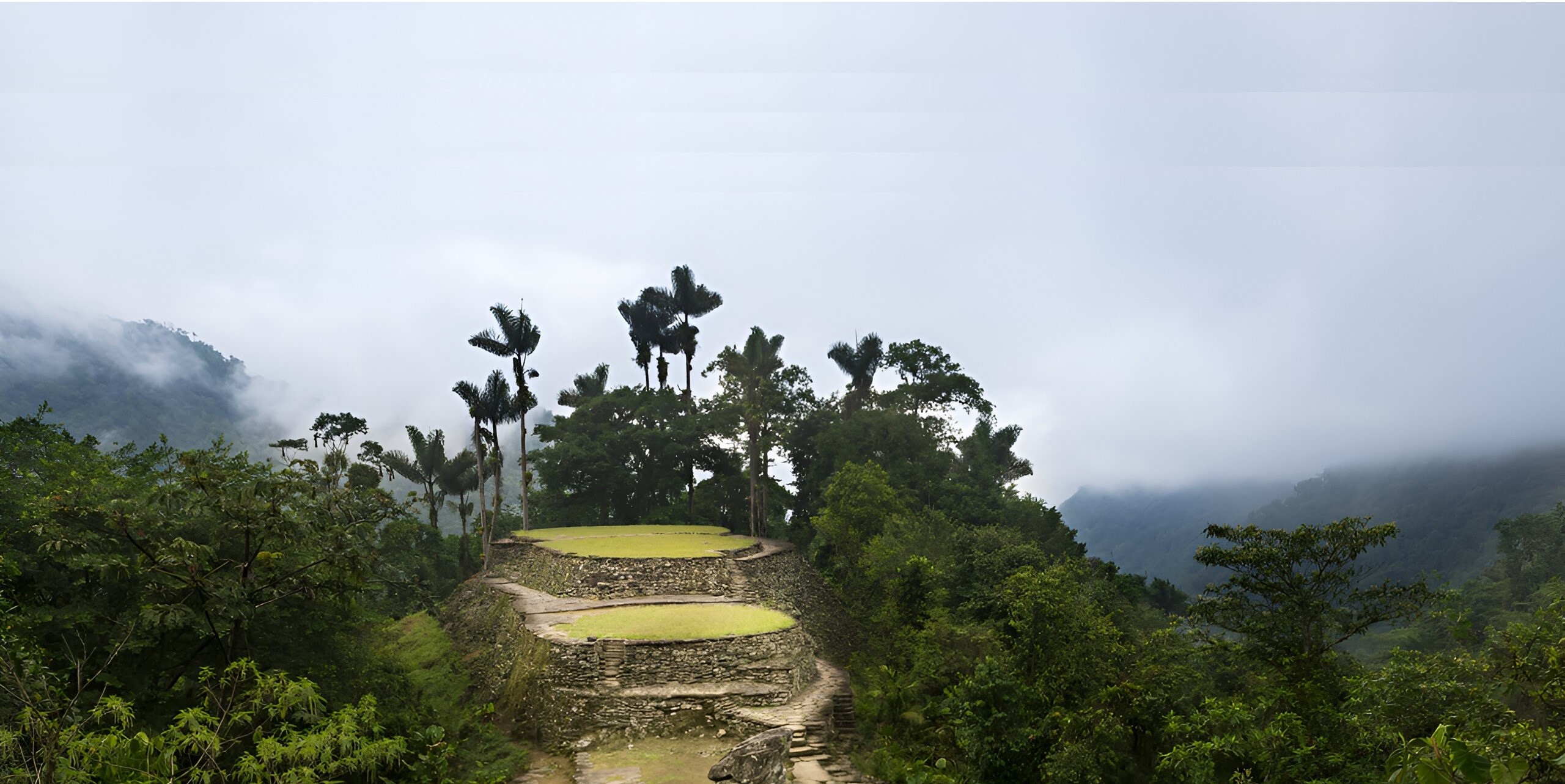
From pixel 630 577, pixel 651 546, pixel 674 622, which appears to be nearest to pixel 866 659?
pixel 674 622

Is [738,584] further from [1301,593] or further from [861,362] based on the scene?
[861,362]

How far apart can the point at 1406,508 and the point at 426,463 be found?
73.2 metres

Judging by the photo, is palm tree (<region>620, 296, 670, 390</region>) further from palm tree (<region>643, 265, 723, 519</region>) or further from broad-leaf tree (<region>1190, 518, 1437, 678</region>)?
broad-leaf tree (<region>1190, 518, 1437, 678</region>)

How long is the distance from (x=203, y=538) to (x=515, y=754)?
19.9ft

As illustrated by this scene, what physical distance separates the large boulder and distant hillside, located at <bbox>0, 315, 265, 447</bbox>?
57.5m

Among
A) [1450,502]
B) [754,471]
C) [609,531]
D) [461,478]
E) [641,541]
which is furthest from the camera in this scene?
[1450,502]

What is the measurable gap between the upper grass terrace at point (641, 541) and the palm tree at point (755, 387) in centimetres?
303

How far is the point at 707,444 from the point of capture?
118ft

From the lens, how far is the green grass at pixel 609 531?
2688 cm

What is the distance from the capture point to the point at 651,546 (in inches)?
912

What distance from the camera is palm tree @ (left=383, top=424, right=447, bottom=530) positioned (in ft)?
108

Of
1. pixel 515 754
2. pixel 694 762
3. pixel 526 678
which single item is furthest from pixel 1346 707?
pixel 526 678

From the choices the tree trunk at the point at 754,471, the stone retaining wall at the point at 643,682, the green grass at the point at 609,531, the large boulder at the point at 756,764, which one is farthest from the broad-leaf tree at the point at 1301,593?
the tree trunk at the point at 754,471

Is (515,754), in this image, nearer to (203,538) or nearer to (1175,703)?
(203,538)
